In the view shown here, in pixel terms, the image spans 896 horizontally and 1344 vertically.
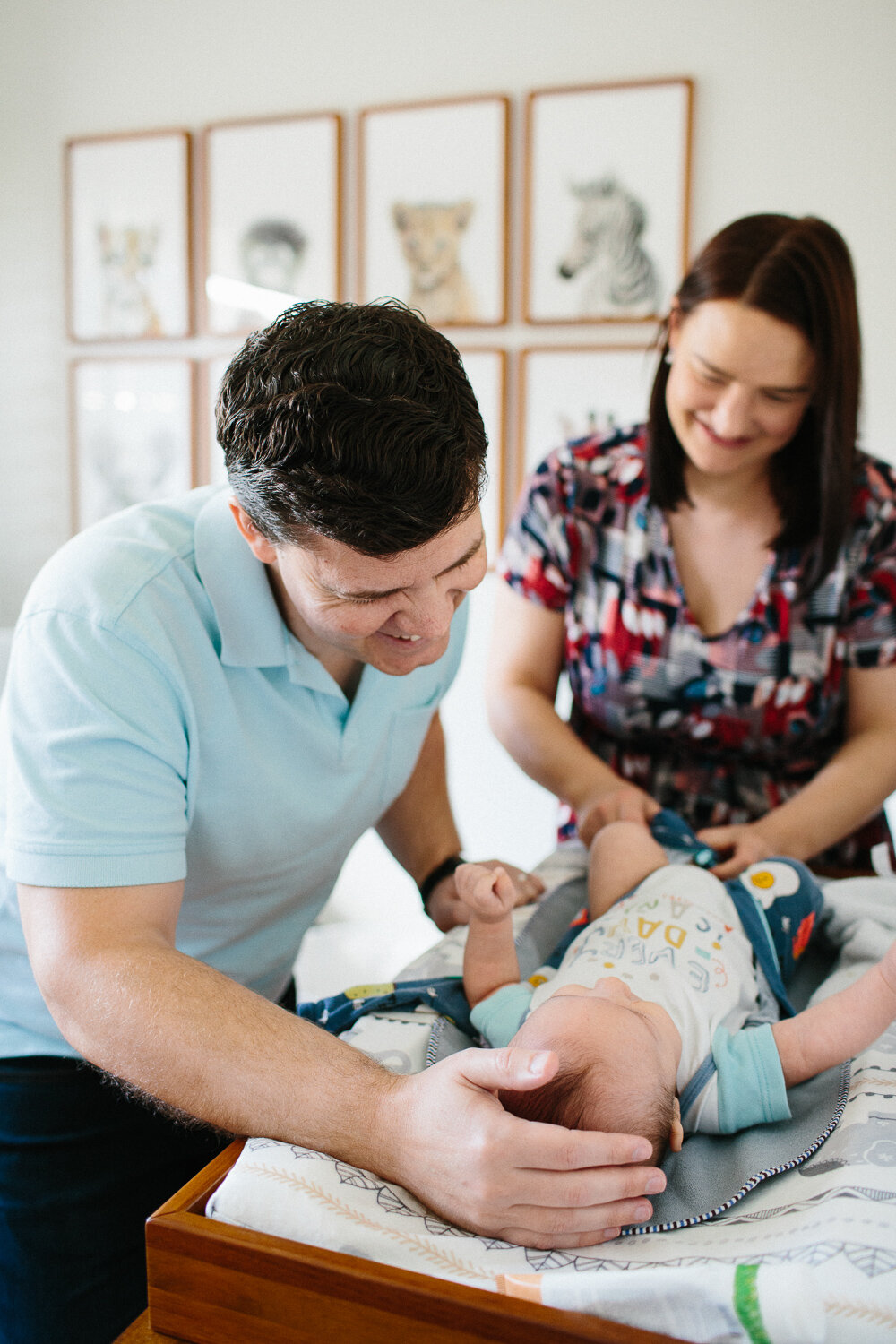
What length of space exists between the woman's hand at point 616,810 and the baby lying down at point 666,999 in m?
0.04

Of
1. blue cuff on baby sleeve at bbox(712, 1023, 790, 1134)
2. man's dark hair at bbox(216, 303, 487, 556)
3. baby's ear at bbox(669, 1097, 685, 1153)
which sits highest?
man's dark hair at bbox(216, 303, 487, 556)

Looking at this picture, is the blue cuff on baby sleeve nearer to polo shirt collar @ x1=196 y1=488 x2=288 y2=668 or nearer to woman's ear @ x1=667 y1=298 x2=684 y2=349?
polo shirt collar @ x1=196 y1=488 x2=288 y2=668

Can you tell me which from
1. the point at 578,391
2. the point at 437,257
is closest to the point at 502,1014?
the point at 578,391

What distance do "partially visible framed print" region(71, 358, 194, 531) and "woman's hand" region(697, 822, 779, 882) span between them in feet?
7.95

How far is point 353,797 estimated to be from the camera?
1.29 metres

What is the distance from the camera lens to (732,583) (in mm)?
1592

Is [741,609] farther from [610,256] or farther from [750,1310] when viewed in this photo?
[610,256]

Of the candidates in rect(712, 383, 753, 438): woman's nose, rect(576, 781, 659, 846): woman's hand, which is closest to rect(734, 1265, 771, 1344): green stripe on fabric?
rect(576, 781, 659, 846): woman's hand

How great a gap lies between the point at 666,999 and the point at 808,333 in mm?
940

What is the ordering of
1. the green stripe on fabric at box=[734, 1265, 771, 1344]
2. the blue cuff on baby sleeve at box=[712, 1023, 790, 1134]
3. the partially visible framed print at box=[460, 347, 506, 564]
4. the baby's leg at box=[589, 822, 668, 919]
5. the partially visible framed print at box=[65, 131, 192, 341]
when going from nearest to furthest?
the green stripe on fabric at box=[734, 1265, 771, 1344], the blue cuff on baby sleeve at box=[712, 1023, 790, 1134], the baby's leg at box=[589, 822, 668, 919], the partially visible framed print at box=[460, 347, 506, 564], the partially visible framed print at box=[65, 131, 192, 341]

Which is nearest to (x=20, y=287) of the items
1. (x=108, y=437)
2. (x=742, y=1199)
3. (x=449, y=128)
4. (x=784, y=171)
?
(x=108, y=437)

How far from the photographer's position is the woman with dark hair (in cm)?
144

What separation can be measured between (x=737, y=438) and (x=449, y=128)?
1949 mm

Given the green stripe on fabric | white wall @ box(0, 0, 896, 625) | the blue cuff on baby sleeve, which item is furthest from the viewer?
white wall @ box(0, 0, 896, 625)
